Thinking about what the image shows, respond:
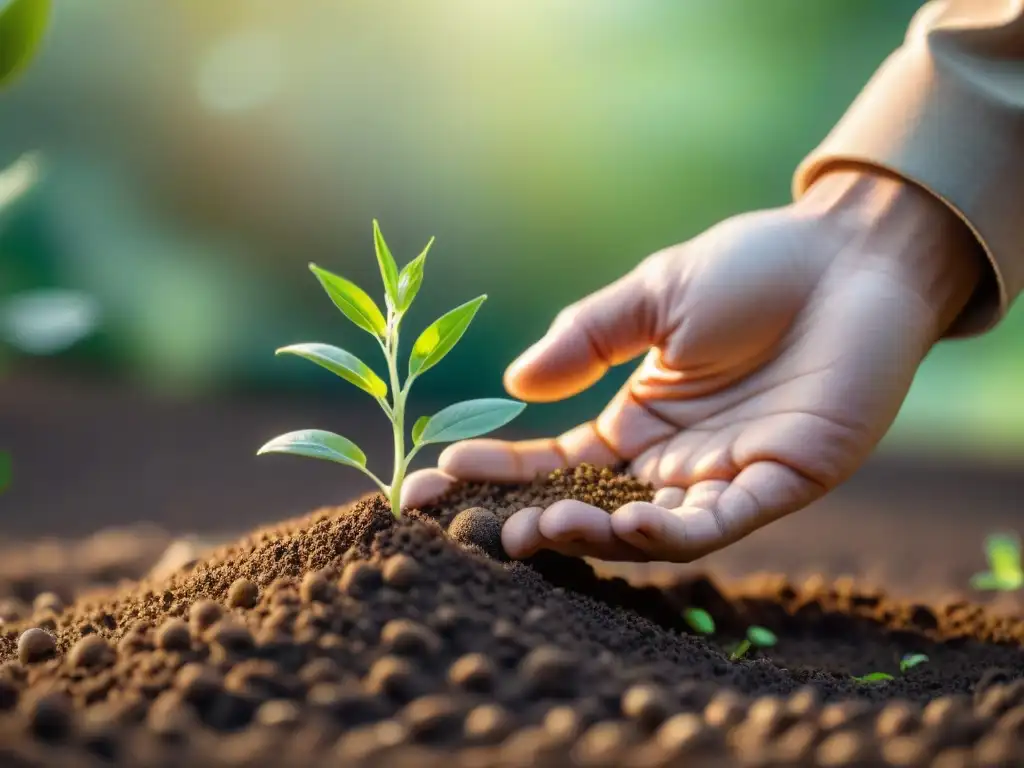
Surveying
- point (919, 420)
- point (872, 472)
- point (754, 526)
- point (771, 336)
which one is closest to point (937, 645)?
point (754, 526)

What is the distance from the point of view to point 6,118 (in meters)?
4.48

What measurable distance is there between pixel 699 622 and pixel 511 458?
378mm

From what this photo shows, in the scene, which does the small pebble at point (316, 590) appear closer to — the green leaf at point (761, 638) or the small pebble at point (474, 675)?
the small pebble at point (474, 675)

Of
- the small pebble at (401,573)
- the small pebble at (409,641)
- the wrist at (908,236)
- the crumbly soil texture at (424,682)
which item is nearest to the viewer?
the crumbly soil texture at (424,682)

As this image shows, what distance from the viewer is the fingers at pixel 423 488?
134 cm

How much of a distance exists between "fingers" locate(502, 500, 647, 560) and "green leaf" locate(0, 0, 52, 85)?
84cm

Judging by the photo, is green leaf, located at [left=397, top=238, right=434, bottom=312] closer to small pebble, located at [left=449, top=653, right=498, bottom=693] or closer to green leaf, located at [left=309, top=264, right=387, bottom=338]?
green leaf, located at [left=309, top=264, right=387, bottom=338]

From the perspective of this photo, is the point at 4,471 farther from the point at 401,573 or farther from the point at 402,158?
the point at 402,158

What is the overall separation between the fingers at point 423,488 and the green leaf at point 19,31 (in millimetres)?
743

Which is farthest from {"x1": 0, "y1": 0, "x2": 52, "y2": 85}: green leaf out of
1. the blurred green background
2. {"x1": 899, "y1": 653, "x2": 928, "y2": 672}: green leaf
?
the blurred green background

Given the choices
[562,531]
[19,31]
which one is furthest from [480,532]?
[19,31]

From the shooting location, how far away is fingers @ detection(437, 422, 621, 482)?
1378mm

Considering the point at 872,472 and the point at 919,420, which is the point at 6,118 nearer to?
the point at 872,472

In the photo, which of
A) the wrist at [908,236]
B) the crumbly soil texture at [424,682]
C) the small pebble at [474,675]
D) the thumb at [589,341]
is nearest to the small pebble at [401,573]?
the crumbly soil texture at [424,682]
